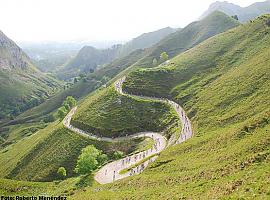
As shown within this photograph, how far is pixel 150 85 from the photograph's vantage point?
164 meters

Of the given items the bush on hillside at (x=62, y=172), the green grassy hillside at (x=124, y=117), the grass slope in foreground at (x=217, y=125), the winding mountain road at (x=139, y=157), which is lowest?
the bush on hillside at (x=62, y=172)

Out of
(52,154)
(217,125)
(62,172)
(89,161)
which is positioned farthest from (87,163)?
(217,125)

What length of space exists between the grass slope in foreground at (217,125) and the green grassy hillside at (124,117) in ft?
34.8

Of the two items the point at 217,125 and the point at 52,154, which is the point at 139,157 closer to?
the point at 217,125

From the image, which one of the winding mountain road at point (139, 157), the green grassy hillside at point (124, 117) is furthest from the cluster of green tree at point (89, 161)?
the green grassy hillside at point (124, 117)

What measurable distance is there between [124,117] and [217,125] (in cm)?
5049

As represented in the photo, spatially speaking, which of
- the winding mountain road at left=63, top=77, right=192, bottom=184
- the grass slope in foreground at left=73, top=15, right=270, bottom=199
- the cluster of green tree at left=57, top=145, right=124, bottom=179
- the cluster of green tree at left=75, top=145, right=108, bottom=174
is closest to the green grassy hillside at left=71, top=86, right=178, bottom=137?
the winding mountain road at left=63, top=77, right=192, bottom=184

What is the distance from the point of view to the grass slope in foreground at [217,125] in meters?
48.8

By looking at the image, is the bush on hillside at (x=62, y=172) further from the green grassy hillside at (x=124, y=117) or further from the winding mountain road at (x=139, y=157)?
the green grassy hillside at (x=124, y=117)

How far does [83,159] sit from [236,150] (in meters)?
55.8

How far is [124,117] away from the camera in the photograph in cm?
13950

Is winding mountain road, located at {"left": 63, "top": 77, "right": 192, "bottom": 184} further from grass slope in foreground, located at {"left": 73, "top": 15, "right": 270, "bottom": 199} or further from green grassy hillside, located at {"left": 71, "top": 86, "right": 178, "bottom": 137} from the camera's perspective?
grass slope in foreground, located at {"left": 73, "top": 15, "right": 270, "bottom": 199}

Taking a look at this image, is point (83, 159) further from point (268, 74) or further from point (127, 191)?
point (268, 74)

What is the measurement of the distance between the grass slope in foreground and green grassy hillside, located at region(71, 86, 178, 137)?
34.8 feet
